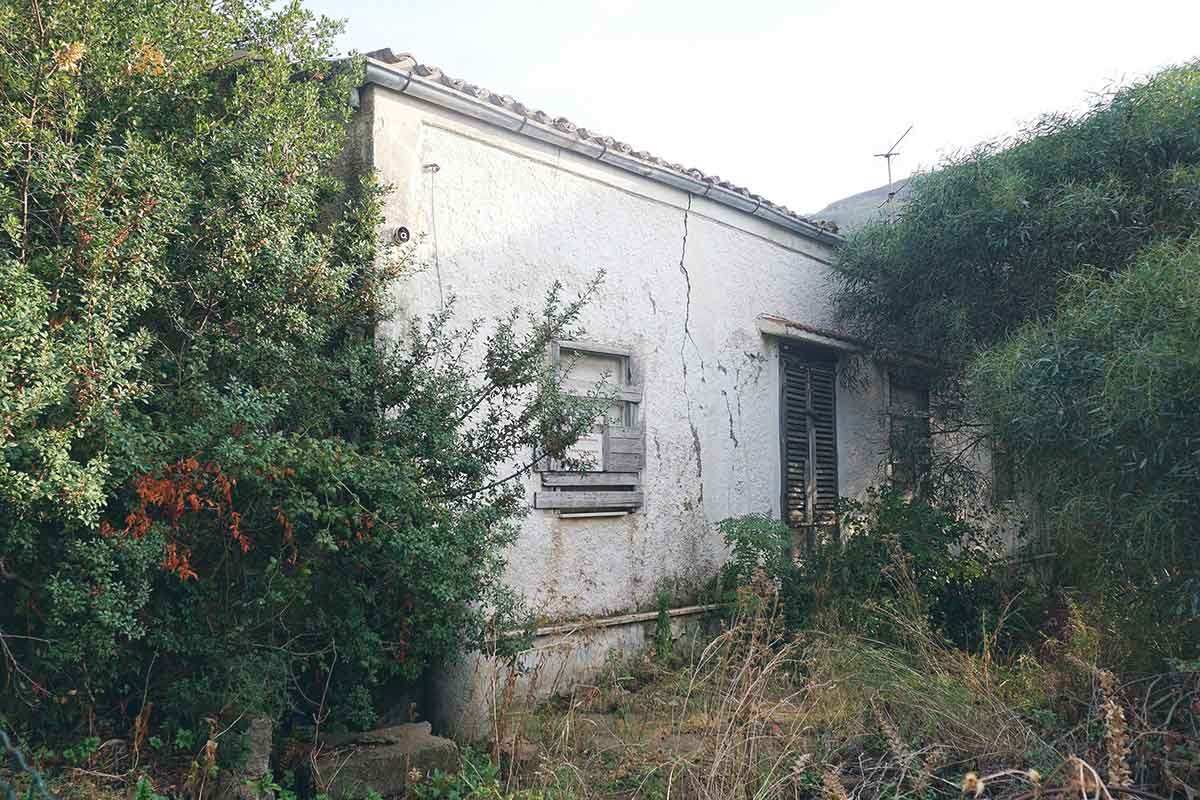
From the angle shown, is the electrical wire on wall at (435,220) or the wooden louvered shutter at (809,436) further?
the wooden louvered shutter at (809,436)

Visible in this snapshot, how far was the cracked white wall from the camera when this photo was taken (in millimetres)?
6191

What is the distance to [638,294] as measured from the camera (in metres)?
7.49

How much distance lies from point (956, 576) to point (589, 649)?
3.31 m

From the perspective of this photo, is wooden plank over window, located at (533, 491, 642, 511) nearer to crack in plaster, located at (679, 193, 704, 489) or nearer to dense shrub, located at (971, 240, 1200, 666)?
crack in plaster, located at (679, 193, 704, 489)

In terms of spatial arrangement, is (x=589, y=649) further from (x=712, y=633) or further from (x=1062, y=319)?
(x=1062, y=319)

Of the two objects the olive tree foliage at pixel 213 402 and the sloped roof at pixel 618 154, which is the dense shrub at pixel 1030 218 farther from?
the olive tree foliage at pixel 213 402

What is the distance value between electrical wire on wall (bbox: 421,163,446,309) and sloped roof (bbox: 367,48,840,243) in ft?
1.68

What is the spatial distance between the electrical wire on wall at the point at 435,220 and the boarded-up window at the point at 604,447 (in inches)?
39.2

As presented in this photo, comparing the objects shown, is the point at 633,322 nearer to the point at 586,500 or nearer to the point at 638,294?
the point at 638,294

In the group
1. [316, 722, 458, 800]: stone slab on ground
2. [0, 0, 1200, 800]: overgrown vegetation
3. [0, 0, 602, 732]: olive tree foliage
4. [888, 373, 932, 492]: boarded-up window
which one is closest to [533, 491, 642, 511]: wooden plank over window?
[0, 0, 1200, 800]: overgrown vegetation

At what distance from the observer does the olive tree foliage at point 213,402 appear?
3932 millimetres

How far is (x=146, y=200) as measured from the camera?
433cm

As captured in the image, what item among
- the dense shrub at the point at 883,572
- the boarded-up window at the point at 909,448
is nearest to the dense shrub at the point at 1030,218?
the boarded-up window at the point at 909,448

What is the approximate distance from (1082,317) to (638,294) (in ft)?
10.1
